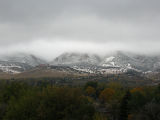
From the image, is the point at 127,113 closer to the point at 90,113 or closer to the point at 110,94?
the point at 90,113

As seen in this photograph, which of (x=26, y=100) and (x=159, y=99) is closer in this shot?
(x=26, y=100)

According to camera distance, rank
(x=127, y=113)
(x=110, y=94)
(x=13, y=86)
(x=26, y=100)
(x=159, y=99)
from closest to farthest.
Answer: (x=26, y=100), (x=127, y=113), (x=159, y=99), (x=13, y=86), (x=110, y=94)

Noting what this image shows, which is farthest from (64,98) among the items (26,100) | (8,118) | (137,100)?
(137,100)

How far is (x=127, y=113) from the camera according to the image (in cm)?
6956

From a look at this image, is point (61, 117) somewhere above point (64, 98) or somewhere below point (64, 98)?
below

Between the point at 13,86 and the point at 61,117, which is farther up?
the point at 13,86

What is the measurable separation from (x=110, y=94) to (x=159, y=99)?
148ft

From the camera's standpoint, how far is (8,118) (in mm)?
59219

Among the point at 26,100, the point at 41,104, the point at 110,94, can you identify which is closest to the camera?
the point at 41,104

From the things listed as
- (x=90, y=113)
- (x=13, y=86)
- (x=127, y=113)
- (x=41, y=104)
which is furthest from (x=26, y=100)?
(x=127, y=113)

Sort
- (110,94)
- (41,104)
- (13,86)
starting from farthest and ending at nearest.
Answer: (110,94), (13,86), (41,104)

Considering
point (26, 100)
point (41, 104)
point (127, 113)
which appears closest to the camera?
point (41, 104)

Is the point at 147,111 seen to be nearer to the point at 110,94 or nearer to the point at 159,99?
the point at 159,99

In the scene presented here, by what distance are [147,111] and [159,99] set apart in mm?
22925
